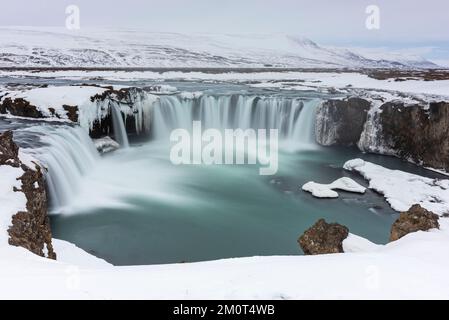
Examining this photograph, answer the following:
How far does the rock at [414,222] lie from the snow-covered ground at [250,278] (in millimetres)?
2212

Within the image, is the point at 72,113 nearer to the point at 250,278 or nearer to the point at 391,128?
the point at 391,128

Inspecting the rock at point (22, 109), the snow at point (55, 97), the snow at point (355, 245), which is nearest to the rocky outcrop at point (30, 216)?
the snow at point (355, 245)

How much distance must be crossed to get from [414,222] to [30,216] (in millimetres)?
7422

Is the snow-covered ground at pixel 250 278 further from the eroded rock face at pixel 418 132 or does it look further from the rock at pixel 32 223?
the eroded rock face at pixel 418 132

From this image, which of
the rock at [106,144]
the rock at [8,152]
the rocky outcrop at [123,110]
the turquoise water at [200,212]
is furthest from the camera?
the rocky outcrop at [123,110]

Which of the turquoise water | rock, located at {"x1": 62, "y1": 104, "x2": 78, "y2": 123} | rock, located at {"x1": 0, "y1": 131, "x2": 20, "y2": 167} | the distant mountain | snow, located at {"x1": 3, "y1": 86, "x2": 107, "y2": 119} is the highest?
the distant mountain

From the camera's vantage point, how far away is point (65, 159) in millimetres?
15383

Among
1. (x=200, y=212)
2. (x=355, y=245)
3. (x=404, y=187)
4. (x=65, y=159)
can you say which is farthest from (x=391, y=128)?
(x=65, y=159)

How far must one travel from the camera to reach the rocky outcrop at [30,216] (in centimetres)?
650

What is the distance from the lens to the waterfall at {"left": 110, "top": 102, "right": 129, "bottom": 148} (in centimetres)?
2322

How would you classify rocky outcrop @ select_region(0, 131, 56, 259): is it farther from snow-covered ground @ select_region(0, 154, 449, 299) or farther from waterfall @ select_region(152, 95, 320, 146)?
waterfall @ select_region(152, 95, 320, 146)

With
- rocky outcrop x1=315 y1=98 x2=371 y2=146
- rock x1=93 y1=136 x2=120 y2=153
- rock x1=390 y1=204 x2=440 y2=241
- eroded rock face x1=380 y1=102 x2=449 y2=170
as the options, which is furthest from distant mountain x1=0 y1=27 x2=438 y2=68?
rock x1=390 y1=204 x2=440 y2=241

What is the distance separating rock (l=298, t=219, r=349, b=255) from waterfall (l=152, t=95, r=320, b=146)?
17309 mm

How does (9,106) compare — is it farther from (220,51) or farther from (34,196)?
(220,51)
